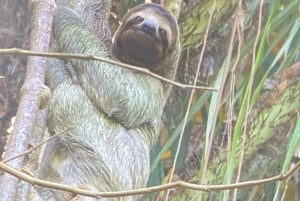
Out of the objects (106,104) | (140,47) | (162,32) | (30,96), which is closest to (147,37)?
(140,47)

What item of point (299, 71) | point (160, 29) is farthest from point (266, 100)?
point (160, 29)

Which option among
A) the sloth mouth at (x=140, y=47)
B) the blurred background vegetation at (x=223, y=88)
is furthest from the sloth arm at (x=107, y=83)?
the blurred background vegetation at (x=223, y=88)

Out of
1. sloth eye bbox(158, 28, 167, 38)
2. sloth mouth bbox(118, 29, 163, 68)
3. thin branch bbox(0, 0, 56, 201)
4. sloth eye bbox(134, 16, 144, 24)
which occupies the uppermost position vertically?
sloth eye bbox(134, 16, 144, 24)

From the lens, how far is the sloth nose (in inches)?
187

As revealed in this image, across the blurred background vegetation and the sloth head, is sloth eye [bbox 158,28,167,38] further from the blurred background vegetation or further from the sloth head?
the blurred background vegetation

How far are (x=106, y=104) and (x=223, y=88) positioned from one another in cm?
68

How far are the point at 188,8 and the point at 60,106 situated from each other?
1.48 metres

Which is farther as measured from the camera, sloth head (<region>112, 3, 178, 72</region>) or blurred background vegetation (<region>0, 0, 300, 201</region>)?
sloth head (<region>112, 3, 178, 72</region>)

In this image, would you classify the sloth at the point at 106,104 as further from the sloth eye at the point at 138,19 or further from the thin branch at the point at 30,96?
the thin branch at the point at 30,96

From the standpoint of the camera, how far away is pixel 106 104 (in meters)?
4.57

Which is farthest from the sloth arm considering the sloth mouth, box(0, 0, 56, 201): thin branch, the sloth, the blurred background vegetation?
box(0, 0, 56, 201): thin branch

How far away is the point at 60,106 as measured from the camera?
443 centimetres

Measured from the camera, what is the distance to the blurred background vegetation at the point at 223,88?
4605 millimetres

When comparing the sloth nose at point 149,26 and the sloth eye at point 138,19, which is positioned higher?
the sloth eye at point 138,19
